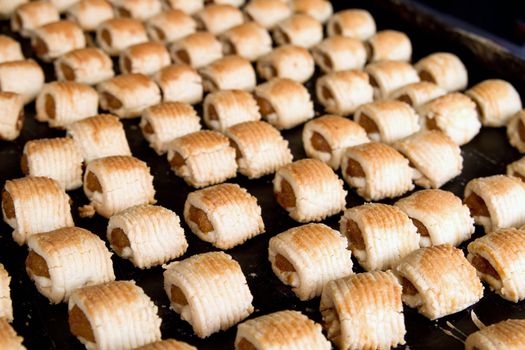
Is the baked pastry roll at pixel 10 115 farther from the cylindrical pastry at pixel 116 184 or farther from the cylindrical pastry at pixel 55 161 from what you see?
the cylindrical pastry at pixel 116 184

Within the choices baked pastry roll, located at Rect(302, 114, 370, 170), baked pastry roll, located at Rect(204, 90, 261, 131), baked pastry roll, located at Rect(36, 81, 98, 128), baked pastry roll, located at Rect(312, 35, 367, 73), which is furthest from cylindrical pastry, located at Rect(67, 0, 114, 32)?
baked pastry roll, located at Rect(302, 114, 370, 170)

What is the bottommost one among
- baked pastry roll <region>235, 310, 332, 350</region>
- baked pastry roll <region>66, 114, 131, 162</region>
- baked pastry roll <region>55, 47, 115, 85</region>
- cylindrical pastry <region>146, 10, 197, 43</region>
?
baked pastry roll <region>235, 310, 332, 350</region>

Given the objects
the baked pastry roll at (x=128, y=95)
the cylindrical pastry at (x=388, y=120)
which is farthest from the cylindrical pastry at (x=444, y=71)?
the baked pastry roll at (x=128, y=95)

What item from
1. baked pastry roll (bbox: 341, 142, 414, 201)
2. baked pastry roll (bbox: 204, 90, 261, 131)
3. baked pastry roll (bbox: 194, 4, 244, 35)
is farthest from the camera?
baked pastry roll (bbox: 194, 4, 244, 35)

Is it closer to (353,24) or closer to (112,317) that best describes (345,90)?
(353,24)

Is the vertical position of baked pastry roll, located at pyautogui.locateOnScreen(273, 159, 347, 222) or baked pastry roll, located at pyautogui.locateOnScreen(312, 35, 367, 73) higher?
baked pastry roll, located at pyautogui.locateOnScreen(312, 35, 367, 73)

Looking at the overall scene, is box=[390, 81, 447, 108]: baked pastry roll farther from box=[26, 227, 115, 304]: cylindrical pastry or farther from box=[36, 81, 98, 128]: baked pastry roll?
box=[26, 227, 115, 304]: cylindrical pastry

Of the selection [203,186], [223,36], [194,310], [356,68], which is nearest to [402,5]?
[356,68]

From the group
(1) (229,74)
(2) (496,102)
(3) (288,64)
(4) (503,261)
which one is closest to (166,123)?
(1) (229,74)
